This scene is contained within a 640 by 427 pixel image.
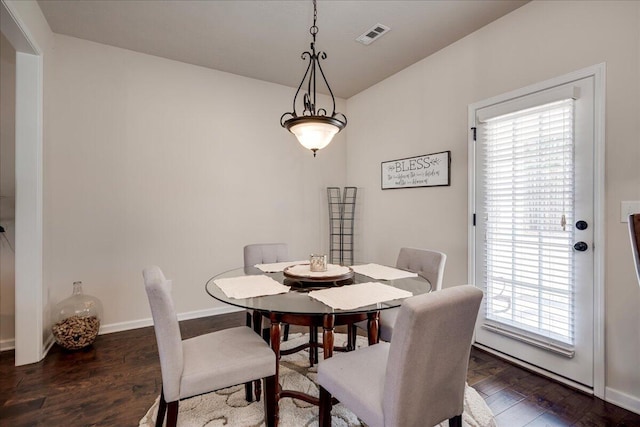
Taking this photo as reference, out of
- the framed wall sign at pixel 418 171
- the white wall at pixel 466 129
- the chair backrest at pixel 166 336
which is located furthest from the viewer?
the framed wall sign at pixel 418 171

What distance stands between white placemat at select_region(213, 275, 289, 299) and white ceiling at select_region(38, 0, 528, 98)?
A: 2045mm

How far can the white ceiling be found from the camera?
96.3 inches

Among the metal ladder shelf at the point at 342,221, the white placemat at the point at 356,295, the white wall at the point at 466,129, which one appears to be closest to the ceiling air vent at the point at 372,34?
the white wall at the point at 466,129

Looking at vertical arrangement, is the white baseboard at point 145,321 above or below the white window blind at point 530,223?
below

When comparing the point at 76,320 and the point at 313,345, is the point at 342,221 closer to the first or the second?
the point at 313,345

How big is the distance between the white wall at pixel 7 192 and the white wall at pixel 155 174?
0.28 metres

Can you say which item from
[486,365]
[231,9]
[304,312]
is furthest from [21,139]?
[486,365]

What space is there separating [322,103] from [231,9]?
1.98 m

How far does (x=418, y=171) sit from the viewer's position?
3.33 meters

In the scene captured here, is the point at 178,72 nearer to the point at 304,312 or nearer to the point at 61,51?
the point at 61,51

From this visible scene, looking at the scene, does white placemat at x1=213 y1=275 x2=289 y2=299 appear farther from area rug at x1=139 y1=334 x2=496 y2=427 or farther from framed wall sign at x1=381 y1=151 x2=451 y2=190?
framed wall sign at x1=381 y1=151 x2=451 y2=190

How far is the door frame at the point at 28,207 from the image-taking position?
2.40 metres

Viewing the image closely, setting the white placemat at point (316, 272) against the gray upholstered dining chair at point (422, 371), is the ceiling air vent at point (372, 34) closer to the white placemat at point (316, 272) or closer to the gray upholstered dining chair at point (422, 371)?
the white placemat at point (316, 272)

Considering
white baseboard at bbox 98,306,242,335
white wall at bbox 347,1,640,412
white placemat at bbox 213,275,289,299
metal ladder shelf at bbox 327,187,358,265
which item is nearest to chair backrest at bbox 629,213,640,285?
white wall at bbox 347,1,640,412
